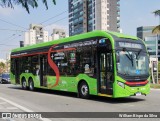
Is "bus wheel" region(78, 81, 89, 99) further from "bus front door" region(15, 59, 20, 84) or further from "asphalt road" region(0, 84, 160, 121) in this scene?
"bus front door" region(15, 59, 20, 84)

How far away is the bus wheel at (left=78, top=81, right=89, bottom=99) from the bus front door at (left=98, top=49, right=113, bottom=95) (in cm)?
128

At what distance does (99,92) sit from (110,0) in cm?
12910

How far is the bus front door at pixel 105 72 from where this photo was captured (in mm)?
14132

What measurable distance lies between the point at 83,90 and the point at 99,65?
2022 mm

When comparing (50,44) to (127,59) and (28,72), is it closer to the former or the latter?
(28,72)

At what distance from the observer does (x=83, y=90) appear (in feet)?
53.3

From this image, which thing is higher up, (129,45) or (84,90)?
(129,45)

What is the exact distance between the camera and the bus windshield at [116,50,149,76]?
45.9 ft

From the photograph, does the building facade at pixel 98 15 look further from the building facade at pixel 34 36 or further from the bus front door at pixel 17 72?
the bus front door at pixel 17 72

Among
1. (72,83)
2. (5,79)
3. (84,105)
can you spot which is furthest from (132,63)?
(5,79)

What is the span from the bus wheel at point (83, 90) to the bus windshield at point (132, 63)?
259cm

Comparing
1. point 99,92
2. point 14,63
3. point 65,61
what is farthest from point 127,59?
point 14,63

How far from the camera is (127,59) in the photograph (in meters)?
14.3

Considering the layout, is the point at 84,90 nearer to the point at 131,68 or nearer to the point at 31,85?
the point at 131,68
